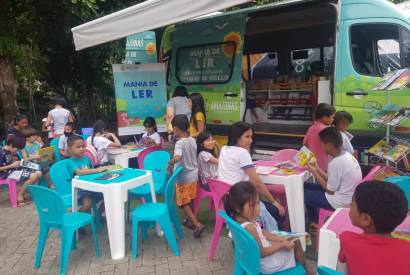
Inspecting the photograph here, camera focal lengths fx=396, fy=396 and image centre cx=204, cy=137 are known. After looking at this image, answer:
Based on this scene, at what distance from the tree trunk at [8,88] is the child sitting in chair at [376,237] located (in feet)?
24.0

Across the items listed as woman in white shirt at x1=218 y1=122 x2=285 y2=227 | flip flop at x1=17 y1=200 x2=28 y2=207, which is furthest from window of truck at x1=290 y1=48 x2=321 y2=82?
flip flop at x1=17 y1=200 x2=28 y2=207

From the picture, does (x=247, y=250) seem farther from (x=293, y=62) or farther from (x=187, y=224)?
(x=293, y=62)

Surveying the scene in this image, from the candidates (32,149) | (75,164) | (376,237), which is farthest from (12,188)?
(376,237)

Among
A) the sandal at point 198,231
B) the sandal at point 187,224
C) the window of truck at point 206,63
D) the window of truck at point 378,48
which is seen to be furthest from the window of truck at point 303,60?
the sandal at point 198,231

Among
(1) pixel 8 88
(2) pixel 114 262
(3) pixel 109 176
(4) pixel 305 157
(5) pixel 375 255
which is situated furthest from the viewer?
(1) pixel 8 88

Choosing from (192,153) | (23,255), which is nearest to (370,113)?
(192,153)

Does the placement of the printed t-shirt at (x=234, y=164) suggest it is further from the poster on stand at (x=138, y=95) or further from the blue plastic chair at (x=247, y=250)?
the poster on stand at (x=138, y=95)

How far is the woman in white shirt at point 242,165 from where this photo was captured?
3146 mm

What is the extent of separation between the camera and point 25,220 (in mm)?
4762

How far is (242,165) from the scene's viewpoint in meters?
3.15

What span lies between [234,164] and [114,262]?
139 cm

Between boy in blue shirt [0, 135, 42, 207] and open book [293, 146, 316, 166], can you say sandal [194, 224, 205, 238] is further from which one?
boy in blue shirt [0, 135, 42, 207]

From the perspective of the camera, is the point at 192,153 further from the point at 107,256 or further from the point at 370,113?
the point at 370,113

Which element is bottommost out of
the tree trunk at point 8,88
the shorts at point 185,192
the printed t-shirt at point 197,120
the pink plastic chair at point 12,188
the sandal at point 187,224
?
the sandal at point 187,224
